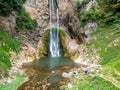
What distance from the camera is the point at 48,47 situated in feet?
187

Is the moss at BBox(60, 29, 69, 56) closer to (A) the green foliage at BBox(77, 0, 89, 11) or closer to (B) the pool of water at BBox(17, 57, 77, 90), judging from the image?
(B) the pool of water at BBox(17, 57, 77, 90)

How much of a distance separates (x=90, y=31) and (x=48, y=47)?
9.01 meters

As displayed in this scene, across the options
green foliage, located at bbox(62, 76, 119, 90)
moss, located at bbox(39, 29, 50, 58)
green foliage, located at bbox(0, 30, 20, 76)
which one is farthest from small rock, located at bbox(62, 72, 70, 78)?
moss, located at bbox(39, 29, 50, 58)

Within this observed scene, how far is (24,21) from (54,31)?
283 inches

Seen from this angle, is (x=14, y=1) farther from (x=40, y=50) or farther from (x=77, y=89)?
(x=77, y=89)

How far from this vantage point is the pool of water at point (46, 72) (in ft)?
111

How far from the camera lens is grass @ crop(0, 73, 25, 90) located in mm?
32153

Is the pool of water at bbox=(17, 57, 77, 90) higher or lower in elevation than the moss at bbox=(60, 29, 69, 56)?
lower

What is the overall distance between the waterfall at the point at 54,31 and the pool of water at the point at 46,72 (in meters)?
3.86

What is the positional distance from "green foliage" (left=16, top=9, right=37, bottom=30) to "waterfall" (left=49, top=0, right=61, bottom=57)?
447cm

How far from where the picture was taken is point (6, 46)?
47.4 meters

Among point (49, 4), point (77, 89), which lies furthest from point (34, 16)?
point (77, 89)

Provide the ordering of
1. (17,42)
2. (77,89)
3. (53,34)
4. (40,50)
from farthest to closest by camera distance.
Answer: (53,34), (40,50), (17,42), (77,89)

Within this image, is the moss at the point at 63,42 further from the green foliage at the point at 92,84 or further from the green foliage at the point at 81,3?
the green foliage at the point at 92,84
